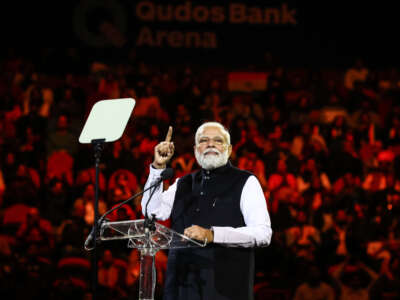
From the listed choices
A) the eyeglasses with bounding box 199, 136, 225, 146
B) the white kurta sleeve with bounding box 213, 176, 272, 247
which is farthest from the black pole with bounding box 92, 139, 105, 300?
the eyeglasses with bounding box 199, 136, 225, 146

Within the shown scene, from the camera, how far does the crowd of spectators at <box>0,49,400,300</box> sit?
705 centimetres

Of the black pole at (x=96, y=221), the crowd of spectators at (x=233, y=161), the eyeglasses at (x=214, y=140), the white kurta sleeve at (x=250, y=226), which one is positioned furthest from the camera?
the crowd of spectators at (x=233, y=161)

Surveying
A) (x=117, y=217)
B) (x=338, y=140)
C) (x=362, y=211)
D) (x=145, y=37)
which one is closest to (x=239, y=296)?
(x=117, y=217)

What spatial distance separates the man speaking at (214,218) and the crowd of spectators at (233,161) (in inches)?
105

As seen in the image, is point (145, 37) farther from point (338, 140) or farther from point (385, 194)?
point (385, 194)

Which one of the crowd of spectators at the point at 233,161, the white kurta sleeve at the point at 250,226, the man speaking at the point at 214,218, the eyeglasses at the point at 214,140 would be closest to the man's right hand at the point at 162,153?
the man speaking at the point at 214,218

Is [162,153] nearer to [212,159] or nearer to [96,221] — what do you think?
[212,159]

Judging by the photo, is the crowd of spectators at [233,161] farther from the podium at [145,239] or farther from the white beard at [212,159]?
the podium at [145,239]

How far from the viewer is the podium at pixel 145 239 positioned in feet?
8.84

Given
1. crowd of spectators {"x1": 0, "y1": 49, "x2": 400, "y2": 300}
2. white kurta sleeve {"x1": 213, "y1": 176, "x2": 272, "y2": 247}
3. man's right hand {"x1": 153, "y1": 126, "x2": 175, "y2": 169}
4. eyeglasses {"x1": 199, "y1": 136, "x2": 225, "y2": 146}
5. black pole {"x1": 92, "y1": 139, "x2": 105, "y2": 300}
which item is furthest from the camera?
crowd of spectators {"x1": 0, "y1": 49, "x2": 400, "y2": 300}

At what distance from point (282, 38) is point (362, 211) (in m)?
5.82

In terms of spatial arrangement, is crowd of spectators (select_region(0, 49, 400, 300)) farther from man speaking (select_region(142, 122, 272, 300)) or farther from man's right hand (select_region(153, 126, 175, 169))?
man's right hand (select_region(153, 126, 175, 169))

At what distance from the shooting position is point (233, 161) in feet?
28.9

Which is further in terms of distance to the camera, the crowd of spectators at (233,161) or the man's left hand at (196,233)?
the crowd of spectators at (233,161)
